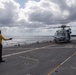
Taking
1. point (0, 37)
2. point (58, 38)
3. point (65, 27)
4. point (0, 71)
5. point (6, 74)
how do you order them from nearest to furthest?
point (6, 74)
point (0, 71)
point (0, 37)
point (58, 38)
point (65, 27)

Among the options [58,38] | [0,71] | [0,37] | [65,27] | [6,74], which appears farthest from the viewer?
[65,27]

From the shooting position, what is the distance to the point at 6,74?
34.9 ft

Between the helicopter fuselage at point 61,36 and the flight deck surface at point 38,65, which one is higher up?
the helicopter fuselage at point 61,36

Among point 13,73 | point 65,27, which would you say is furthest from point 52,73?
point 65,27

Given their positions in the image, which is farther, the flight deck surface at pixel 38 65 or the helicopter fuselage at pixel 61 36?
the helicopter fuselage at pixel 61 36

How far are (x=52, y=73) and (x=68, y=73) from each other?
34.9 inches

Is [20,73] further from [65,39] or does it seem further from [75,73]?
[65,39]

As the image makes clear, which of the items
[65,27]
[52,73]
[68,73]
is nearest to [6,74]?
[52,73]

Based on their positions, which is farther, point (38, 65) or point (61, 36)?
point (61, 36)

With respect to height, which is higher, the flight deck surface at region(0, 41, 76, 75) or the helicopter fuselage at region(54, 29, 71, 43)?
the helicopter fuselage at region(54, 29, 71, 43)

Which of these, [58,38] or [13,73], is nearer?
[13,73]

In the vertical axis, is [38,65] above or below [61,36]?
below

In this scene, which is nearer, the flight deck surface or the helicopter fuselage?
the flight deck surface

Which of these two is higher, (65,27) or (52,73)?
(65,27)
